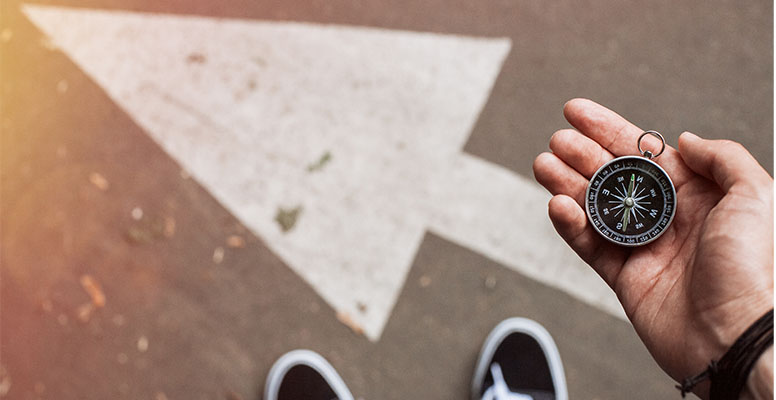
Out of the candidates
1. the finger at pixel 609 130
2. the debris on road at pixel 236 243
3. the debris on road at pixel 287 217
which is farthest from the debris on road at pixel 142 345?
the finger at pixel 609 130

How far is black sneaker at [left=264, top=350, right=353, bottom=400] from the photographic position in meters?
3.23

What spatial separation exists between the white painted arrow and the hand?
945mm

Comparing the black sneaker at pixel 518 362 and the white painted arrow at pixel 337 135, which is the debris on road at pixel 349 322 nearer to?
the white painted arrow at pixel 337 135

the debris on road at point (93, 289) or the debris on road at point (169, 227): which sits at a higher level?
the debris on road at point (169, 227)

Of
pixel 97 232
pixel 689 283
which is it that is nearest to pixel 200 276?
pixel 97 232

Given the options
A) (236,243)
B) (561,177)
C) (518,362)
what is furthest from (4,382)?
(561,177)

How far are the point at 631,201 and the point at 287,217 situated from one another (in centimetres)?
199

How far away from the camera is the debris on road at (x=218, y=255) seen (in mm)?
3361

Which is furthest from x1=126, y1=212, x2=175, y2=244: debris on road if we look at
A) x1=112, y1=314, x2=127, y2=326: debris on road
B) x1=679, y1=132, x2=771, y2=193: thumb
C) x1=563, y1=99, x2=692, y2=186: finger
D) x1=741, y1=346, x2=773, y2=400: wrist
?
x1=741, y1=346, x2=773, y2=400: wrist

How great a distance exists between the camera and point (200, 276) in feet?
11.0

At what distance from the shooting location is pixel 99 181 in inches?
138

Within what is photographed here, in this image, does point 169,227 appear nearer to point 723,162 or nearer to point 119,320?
point 119,320

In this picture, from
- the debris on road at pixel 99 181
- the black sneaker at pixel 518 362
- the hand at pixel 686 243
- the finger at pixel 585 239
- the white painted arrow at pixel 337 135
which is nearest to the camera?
the hand at pixel 686 243

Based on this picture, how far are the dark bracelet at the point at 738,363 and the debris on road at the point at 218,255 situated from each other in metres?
2.55
